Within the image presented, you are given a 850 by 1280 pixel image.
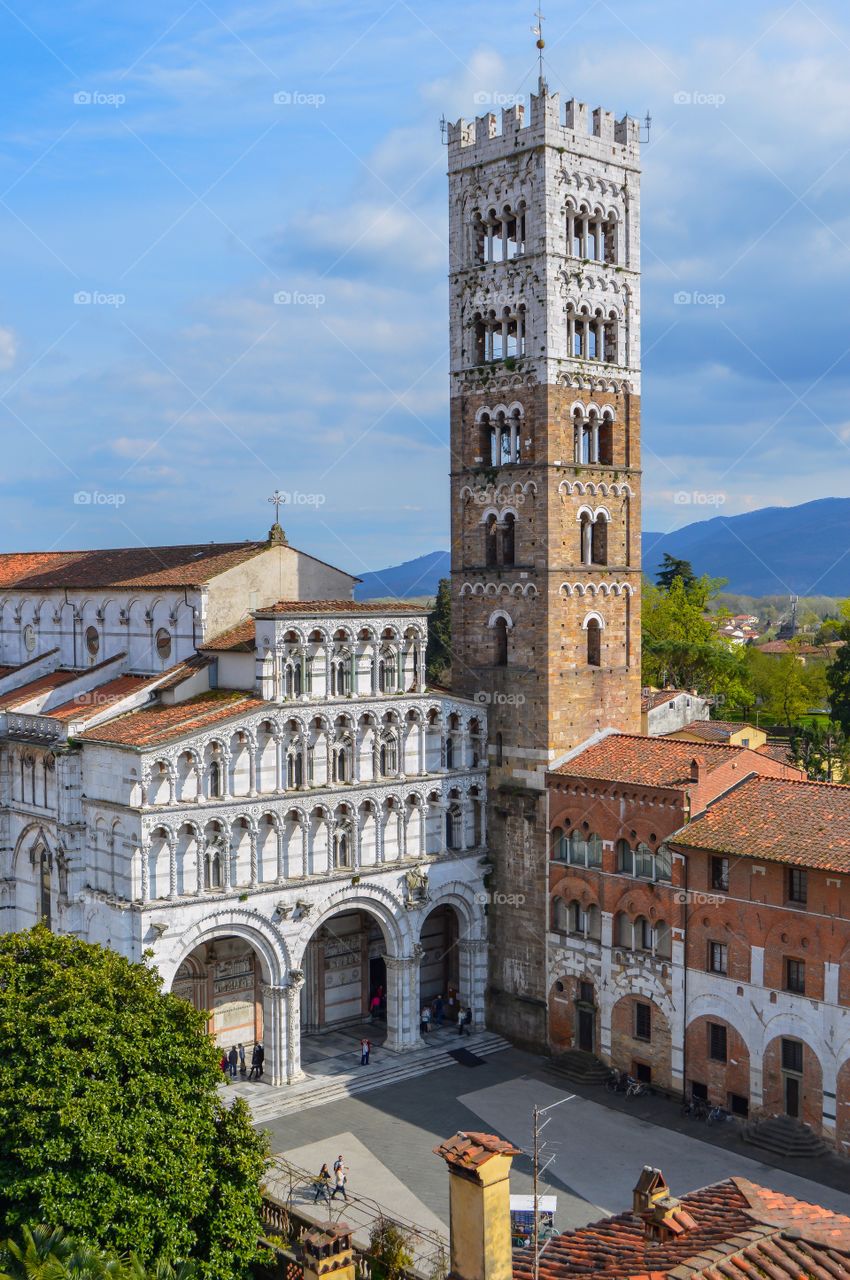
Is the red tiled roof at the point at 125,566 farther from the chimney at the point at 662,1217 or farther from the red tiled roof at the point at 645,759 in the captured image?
the chimney at the point at 662,1217

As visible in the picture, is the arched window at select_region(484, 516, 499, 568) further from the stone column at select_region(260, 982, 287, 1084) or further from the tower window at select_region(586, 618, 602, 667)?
the stone column at select_region(260, 982, 287, 1084)

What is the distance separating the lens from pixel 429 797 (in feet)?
142

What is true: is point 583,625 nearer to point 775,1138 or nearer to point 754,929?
point 754,929

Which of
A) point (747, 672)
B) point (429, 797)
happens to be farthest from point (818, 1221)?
point (747, 672)

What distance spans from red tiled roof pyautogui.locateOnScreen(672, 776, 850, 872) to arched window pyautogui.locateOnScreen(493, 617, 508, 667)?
31.6ft

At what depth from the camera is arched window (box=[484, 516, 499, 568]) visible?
4478 cm

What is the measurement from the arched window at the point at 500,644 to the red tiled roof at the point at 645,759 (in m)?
4.40

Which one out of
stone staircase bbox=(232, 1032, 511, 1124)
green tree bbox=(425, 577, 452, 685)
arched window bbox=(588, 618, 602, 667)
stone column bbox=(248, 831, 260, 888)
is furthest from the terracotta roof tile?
green tree bbox=(425, 577, 452, 685)

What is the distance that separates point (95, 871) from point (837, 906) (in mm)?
21210

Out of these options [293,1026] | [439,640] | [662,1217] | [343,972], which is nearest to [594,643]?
[343,972]

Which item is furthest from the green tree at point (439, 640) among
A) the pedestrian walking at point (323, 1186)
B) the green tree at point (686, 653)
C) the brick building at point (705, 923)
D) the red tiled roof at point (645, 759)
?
the pedestrian walking at point (323, 1186)

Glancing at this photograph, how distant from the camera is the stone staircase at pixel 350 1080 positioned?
1492 inches

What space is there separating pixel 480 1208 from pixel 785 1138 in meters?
20.2

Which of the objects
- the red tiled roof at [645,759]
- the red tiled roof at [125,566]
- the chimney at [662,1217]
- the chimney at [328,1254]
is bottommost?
the chimney at [328,1254]
